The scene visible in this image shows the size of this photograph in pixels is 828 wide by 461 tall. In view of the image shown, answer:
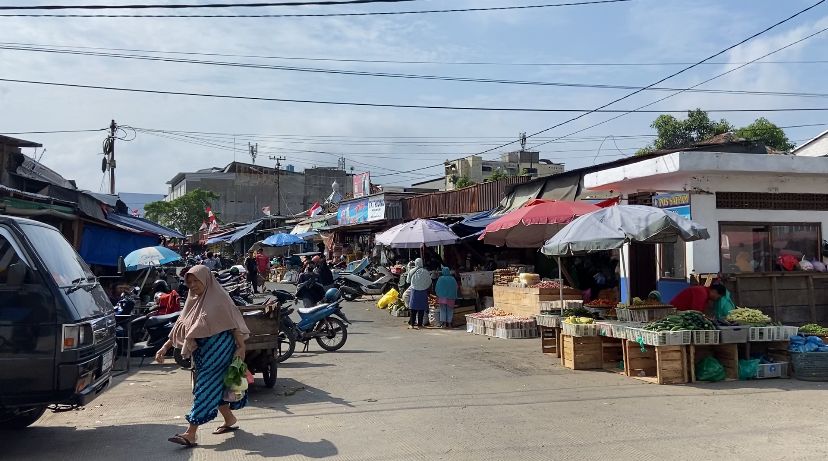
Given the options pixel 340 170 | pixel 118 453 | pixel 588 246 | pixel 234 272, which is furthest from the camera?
pixel 340 170

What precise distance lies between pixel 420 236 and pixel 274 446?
1100 cm

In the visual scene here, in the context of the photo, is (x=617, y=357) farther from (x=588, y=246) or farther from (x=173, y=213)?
(x=173, y=213)

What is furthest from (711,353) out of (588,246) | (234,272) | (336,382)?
(234,272)

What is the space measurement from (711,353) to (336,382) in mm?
5393

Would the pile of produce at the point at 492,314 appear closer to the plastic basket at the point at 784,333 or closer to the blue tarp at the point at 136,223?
the plastic basket at the point at 784,333

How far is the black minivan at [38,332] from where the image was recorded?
546 cm

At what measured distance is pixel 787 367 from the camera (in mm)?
9461

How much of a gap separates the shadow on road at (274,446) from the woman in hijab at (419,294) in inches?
376

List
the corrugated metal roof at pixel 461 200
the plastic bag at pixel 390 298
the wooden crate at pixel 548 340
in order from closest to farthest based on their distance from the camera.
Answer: the wooden crate at pixel 548 340 < the plastic bag at pixel 390 298 < the corrugated metal roof at pixel 461 200

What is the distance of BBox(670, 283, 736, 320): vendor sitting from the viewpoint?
33.9 ft

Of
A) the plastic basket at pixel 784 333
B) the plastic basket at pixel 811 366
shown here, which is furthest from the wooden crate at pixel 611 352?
the plastic basket at pixel 811 366

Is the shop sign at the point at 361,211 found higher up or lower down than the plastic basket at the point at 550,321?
higher up

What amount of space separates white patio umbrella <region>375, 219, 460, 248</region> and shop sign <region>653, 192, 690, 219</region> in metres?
5.76

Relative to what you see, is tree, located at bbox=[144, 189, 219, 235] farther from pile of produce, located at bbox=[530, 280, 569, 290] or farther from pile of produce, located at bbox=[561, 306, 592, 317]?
pile of produce, located at bbox=[561, 306, 592, 317]
